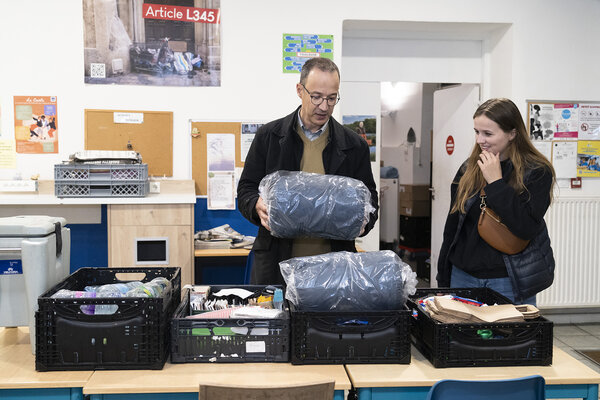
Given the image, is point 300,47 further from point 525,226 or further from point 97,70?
point 525,226

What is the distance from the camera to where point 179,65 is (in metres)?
3.92

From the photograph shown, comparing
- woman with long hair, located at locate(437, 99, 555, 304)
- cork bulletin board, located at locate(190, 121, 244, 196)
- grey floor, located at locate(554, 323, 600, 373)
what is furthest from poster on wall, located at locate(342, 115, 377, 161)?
woman with long hair, located at locate(437, 99, 555, 304)

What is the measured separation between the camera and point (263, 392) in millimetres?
1265

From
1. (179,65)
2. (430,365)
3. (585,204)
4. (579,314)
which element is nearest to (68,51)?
(179,65)

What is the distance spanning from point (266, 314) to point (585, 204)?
3700 mm

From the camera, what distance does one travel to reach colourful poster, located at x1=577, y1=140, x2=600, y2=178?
14.4 ft

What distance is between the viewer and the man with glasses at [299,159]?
2.07 metres

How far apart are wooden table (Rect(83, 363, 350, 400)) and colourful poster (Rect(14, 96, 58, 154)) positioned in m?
2.80

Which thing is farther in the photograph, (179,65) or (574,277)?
(574,277)

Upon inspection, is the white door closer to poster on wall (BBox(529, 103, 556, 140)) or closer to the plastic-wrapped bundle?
poster on wall (BBox(529, 103, 556, 140))

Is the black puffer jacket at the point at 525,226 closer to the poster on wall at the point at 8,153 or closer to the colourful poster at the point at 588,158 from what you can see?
the colourful poster at the point at 588,158

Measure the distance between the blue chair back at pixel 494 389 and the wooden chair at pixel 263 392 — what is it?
320mm

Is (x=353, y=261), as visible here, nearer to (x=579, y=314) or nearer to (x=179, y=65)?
(x=179, y=65)

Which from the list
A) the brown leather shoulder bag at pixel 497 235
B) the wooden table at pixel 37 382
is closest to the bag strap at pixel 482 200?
the brown leather shoulder bag at pixel 497 235
